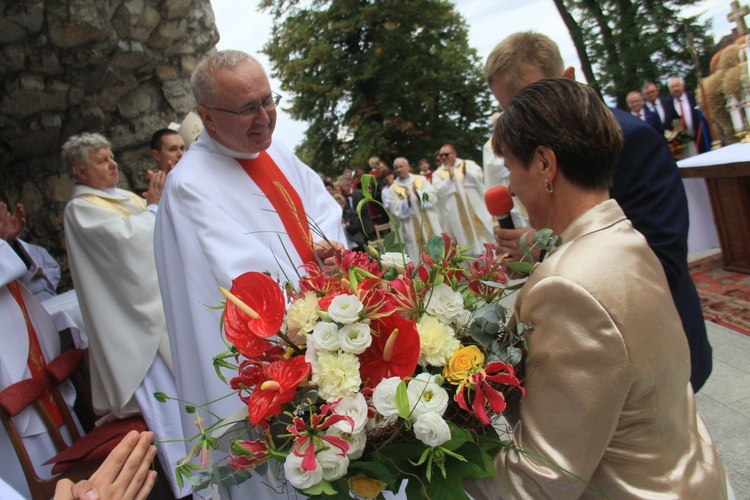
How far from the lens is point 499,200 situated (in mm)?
1751

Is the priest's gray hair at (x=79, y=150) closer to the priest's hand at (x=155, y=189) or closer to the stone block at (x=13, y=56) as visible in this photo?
the priest's hand at (x=155, y=189)

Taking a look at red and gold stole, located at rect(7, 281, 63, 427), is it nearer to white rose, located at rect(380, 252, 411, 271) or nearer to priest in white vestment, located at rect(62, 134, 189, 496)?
priest in white vestment, located at rect(62, 134, 189, 496)

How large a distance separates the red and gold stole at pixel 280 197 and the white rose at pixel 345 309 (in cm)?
153

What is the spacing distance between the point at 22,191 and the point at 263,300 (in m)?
7.70

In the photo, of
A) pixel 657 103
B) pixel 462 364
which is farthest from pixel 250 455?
pixel 657 103

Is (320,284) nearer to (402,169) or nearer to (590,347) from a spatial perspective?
(590,347)

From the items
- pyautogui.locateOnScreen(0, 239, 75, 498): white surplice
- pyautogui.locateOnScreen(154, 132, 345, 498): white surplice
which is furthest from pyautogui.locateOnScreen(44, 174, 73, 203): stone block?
pyautogui.locateOnScreen(154, 132, 345, 498): white surplice

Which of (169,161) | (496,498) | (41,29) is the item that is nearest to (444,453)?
(496,498)

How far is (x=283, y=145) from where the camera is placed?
3057mm

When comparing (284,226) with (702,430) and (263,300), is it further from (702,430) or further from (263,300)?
(702,430)

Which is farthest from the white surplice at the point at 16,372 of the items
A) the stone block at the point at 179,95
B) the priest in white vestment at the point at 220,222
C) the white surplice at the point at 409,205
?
the white surplice at the point at 409,205

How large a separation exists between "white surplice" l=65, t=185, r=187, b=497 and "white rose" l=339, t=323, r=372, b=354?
2.83 metres

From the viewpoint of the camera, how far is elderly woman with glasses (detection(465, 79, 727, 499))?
42.8 inches

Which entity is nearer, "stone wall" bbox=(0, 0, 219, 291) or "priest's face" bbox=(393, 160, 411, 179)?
"stone wall" bbox=(0, 0, 219, 291)
